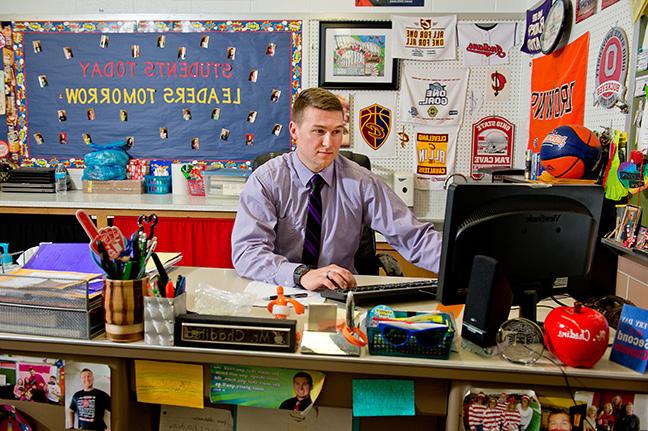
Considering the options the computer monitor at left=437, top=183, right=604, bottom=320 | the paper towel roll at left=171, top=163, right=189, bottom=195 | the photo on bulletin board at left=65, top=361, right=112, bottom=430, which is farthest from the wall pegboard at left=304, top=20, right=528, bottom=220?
the photo on bulletin board at left=65, top=361, right=112, bottom=430

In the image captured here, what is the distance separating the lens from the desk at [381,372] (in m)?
1.13

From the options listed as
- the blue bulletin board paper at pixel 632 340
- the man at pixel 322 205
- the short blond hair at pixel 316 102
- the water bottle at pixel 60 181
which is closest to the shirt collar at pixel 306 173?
the man at pixel 322 205

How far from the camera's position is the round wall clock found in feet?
8.86

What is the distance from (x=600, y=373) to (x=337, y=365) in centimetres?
53

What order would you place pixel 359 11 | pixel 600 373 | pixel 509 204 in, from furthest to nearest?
pixel 359 11
pixel 509 204
pixel 600 373

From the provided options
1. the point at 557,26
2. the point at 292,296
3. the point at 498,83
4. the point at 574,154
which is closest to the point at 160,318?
the point at 292,296

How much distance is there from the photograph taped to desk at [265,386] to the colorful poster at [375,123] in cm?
264

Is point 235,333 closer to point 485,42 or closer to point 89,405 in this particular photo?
point 89,405

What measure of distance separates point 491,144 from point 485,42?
65 centimetres

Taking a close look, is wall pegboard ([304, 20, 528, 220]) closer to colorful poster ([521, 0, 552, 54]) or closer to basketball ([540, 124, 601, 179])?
colorful poster ([521, 0, 552, 54])

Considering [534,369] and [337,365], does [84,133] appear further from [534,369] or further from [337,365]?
[534,369]

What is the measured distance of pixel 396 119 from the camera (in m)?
3.69

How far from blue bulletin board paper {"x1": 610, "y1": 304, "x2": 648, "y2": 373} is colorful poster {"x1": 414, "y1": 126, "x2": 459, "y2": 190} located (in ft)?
8.35

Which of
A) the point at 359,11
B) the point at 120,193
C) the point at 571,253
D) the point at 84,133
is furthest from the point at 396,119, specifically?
the point at 571,253
